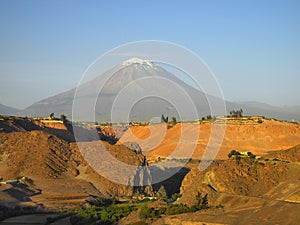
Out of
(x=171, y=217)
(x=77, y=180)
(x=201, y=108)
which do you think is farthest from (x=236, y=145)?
(x=171, y=217)

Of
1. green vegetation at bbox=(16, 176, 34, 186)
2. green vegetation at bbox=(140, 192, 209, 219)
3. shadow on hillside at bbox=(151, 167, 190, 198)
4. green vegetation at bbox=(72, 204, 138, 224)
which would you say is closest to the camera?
green vegetation at bbox=(140, 192, 209, 219)

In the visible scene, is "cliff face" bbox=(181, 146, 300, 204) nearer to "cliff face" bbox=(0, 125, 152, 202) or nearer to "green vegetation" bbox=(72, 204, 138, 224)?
"green vegetation" bbox=(72, 204, 138, 224)

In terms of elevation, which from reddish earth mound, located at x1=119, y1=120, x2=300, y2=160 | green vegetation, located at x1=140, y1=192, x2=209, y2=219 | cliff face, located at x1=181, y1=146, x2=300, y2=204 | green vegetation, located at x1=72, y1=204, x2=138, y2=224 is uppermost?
reddish earth mound, located at x1=119, y1=120, x2=300, y2=160

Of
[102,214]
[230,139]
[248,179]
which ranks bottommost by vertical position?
[102,214]

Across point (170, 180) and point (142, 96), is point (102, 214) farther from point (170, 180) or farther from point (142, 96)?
point (142, 96)

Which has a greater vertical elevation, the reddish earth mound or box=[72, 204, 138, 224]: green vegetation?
the reddish earth mound

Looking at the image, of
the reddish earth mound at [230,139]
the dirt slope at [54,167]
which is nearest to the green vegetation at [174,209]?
the dirt slope at [54,167]

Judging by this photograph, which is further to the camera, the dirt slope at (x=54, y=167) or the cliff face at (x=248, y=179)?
the dirt slope at (x=54, y=167)

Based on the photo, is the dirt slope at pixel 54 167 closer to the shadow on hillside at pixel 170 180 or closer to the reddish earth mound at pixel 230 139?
the shadow on hillside at pixel 170 180

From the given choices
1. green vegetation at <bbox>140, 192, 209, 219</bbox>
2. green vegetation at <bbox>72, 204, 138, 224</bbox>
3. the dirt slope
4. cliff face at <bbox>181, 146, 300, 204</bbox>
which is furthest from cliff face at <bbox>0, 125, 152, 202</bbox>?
green vegetation at <bbox>140, 192, 209, 219</bbox>

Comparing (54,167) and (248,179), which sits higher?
(54,167)

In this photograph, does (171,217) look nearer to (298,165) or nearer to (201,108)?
(298,165)

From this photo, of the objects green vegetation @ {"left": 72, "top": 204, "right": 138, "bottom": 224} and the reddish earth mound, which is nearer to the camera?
green vegetation @ {"left": 72, "top": 204, "right": 138, "bottom": 224}

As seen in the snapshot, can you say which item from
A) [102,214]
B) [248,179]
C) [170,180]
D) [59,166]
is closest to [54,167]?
[59,166]
